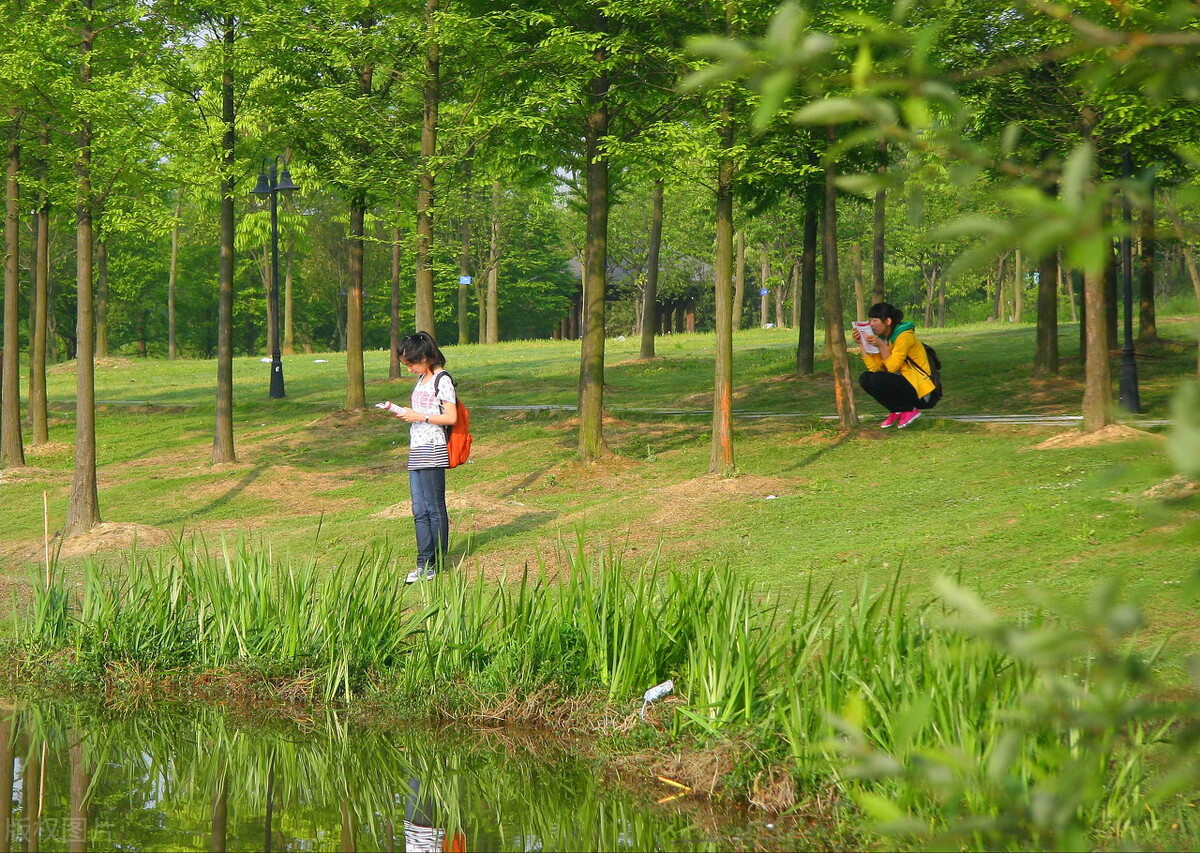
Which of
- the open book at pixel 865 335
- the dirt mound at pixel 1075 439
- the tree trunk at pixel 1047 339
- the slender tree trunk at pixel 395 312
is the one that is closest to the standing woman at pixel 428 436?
the open book at pixel 865 335

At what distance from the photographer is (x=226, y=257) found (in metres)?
22.3

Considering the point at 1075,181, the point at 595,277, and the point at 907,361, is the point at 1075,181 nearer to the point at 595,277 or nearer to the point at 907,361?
the point at 907,361

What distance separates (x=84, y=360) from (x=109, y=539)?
92.0 inches

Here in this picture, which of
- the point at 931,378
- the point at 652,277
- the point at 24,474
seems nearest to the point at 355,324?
the point at 24,474

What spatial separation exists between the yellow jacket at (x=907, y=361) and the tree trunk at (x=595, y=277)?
18.2 feet

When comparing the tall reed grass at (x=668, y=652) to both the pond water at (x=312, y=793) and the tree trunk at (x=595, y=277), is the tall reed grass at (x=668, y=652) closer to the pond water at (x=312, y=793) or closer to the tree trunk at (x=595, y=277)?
the pond water at (x=312, y=793)

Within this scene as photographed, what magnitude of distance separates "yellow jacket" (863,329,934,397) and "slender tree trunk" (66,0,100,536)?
31.5 ft

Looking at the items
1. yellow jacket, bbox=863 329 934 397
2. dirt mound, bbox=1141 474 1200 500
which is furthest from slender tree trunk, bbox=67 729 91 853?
yellow jacket, bbox=863 329 934 397

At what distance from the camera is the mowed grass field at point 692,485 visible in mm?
10664

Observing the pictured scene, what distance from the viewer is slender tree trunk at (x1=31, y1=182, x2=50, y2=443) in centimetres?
2273

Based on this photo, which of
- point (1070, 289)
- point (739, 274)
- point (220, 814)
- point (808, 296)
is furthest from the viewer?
point (1070, 289)

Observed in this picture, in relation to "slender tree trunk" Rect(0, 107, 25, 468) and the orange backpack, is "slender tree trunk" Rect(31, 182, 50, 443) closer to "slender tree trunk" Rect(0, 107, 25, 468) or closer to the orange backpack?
"slender tree trunk" Rect(0, 107, 25, 468)

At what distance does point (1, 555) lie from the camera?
1583cm

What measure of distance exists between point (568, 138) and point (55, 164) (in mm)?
7996
